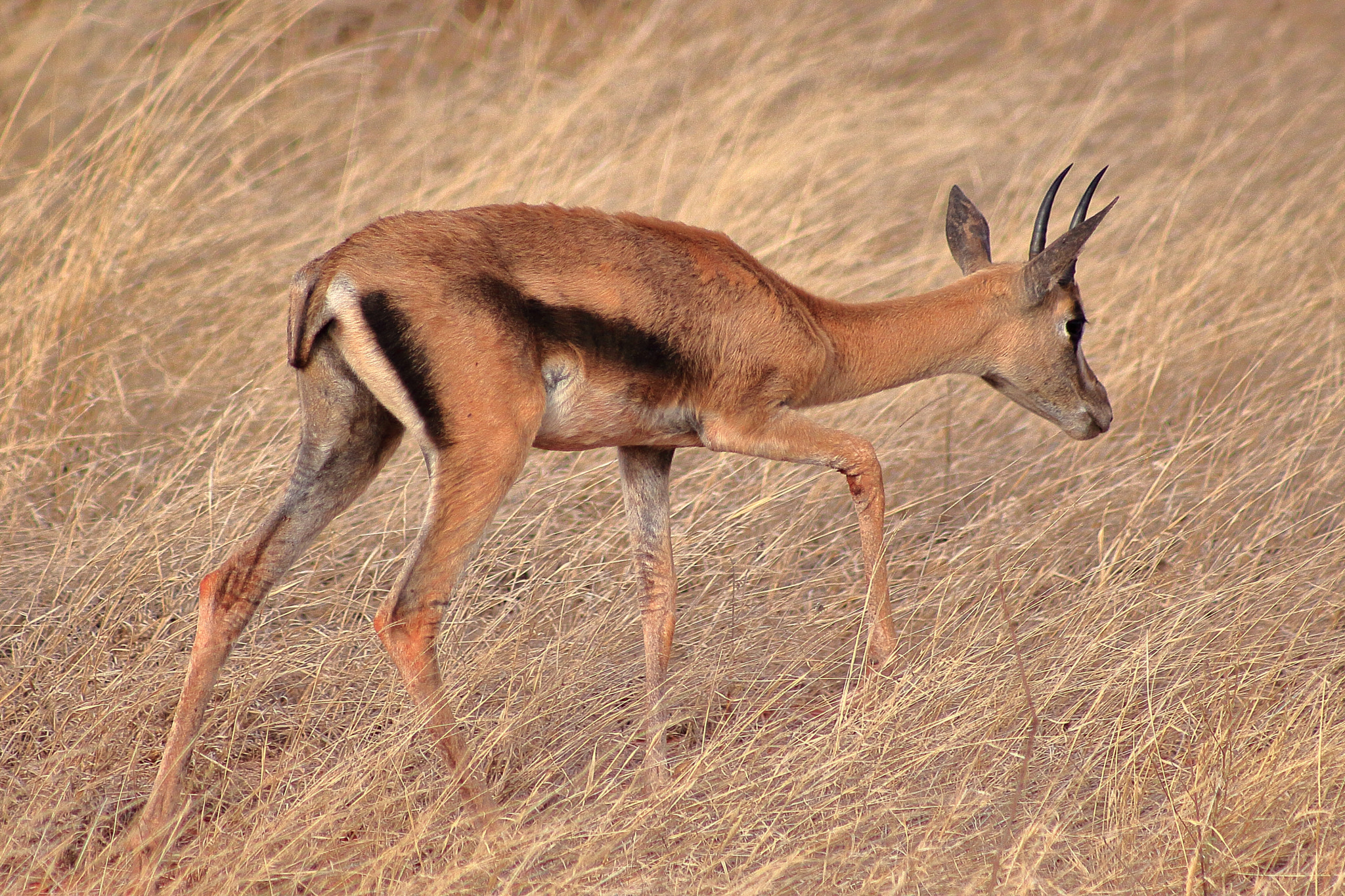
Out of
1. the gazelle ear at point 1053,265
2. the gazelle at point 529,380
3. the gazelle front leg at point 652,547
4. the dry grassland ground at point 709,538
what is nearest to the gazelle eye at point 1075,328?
the gazelle ear at point 1053,265

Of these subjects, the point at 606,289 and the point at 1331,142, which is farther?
the point at 1331,142

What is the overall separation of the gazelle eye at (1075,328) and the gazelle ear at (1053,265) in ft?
0.46

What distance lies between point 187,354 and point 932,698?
12.6ft

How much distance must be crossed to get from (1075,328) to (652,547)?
162 cm

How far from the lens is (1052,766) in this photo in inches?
158

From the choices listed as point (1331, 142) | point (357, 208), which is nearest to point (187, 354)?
point (357, 208)

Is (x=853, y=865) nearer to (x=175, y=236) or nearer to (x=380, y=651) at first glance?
(x=380, y=651)

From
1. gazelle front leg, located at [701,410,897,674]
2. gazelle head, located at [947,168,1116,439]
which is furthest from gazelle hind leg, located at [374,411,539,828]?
gazelle head, located at [947,168,1116,439]

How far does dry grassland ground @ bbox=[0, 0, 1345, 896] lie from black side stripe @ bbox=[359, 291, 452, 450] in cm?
95

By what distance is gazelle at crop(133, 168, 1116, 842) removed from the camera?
3.62 metres

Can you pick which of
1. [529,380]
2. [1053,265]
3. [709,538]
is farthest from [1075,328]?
[529,380]

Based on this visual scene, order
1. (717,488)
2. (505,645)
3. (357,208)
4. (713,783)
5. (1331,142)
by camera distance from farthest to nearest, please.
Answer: (1331,142) → (357,208) → (717,488) → (505,645) → (713,783)

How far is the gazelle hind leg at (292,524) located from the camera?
3.72m

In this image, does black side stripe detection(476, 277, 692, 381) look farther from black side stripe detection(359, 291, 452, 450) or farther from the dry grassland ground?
the dry grassland ground
